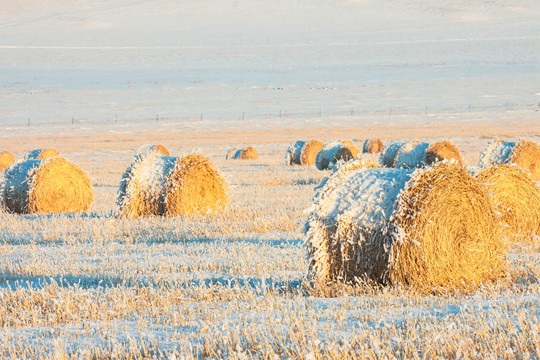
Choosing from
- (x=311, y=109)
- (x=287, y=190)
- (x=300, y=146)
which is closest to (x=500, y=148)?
(x=287, y=190)

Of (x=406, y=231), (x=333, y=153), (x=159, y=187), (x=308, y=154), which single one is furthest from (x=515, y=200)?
(x=308, y=154)

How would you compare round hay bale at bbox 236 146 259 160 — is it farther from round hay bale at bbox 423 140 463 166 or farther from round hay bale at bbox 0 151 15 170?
round hay bale at bbox 423 140 463 166

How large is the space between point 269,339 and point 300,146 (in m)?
31.1

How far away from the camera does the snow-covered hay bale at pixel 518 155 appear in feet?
75.2

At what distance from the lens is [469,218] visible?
8586mm

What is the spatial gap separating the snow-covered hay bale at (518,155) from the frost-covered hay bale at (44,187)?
42.0 feet

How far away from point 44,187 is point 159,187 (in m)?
3.57

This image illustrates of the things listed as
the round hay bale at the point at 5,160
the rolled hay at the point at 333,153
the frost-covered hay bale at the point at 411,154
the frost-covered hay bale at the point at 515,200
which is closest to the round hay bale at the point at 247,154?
the rolled hay at the point at 333,153

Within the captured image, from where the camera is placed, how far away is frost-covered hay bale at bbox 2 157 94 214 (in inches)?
691

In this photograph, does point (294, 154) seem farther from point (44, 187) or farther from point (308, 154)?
point (44, 187)

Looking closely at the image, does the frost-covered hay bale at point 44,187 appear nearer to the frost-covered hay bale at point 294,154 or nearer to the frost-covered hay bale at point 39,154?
the frost-covered hay bale at point 39,154

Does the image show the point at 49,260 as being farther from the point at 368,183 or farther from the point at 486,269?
the point at 486,269

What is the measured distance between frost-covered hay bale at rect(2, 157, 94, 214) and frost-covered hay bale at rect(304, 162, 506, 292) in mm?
10906

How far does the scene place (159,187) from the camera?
16.0 metres
